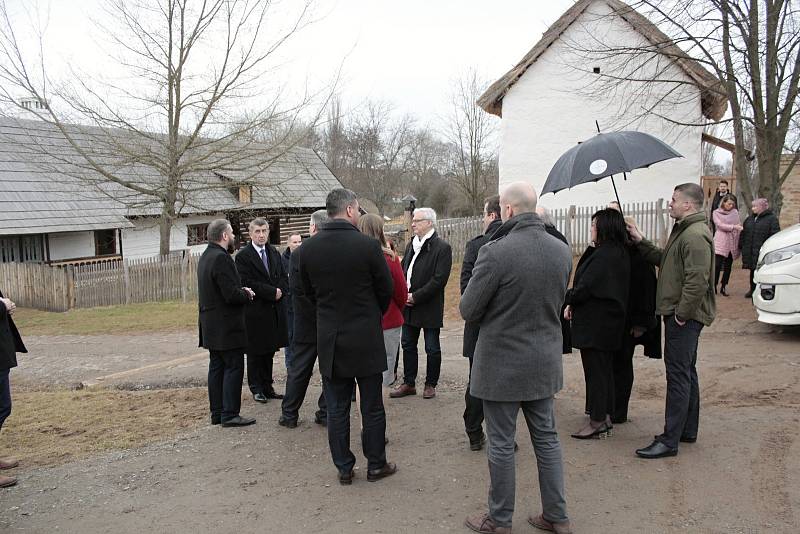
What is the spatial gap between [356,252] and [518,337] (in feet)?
4.36

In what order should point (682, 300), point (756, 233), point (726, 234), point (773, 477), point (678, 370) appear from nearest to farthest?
point (773, 477), point (682, 300), point (678, 370), point (756, 233), point (726, 234)

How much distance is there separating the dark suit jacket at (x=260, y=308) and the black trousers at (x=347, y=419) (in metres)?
2.06

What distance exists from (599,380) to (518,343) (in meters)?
1.66

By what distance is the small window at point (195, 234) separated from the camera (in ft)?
87.9

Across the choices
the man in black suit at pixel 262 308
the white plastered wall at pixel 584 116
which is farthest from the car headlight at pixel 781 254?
the white plastered wall at pixel 584 116

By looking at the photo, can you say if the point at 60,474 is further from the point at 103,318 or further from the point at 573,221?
the point at 573,221

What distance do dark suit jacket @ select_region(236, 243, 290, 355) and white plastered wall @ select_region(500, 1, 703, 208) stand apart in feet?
46.8

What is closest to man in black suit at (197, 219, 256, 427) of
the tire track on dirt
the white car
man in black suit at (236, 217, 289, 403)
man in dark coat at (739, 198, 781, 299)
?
man in black suit at (236, 217, 289, 403)

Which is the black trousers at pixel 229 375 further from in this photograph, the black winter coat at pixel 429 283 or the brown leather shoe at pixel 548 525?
the brown leather shoe at pixel 548 525

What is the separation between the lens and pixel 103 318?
15.8 meters

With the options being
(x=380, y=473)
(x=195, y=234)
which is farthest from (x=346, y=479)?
(x=195, y=234)

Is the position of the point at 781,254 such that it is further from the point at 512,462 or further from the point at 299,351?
the point at 299,351

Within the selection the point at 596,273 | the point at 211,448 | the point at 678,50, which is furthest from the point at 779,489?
the point at 678,50

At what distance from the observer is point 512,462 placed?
3.52 meters
